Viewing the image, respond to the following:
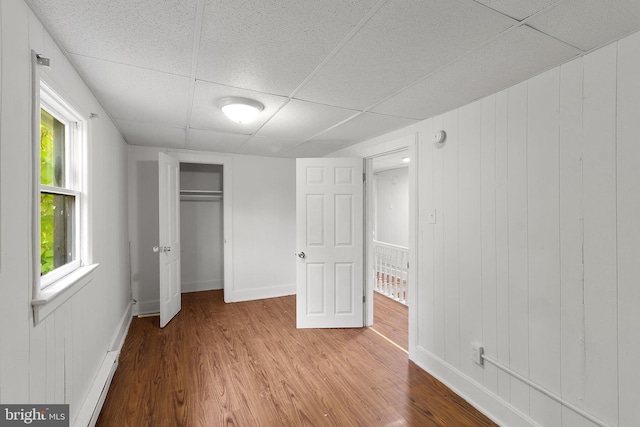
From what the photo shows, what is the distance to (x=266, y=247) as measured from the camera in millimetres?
4469

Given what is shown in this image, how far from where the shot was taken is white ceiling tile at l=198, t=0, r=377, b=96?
1125 mm

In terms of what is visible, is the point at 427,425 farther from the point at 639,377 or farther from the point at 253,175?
the point at 253,175

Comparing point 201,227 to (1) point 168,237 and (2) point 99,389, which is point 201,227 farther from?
(2) point 99,389

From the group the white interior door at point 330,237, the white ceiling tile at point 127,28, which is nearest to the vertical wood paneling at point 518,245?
the white interior door at point 330,237

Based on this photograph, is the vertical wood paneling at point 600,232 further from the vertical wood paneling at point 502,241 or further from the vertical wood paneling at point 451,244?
the vertical wood paneling at point 451,244

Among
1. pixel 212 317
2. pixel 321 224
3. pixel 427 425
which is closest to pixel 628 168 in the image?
pixel 427 425

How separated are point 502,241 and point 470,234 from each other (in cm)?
24

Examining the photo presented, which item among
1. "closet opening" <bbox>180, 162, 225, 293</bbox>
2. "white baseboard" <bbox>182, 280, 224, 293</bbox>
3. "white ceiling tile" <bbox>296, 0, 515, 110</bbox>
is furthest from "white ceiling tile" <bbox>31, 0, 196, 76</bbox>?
"white baseboard" <bbox>182, 280, 224, 293</bbox>

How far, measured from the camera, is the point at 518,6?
1.10 m

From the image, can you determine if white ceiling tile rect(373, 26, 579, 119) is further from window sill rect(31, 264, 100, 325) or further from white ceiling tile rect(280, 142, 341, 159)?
window sill rect(31, 264, 100, 325)

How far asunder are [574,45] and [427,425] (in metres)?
2.33

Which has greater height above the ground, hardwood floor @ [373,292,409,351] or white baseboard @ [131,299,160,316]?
white baseboard @ [131,299,160,316]

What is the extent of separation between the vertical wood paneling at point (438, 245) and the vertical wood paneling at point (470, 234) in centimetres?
19

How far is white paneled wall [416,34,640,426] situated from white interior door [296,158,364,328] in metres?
1.13
